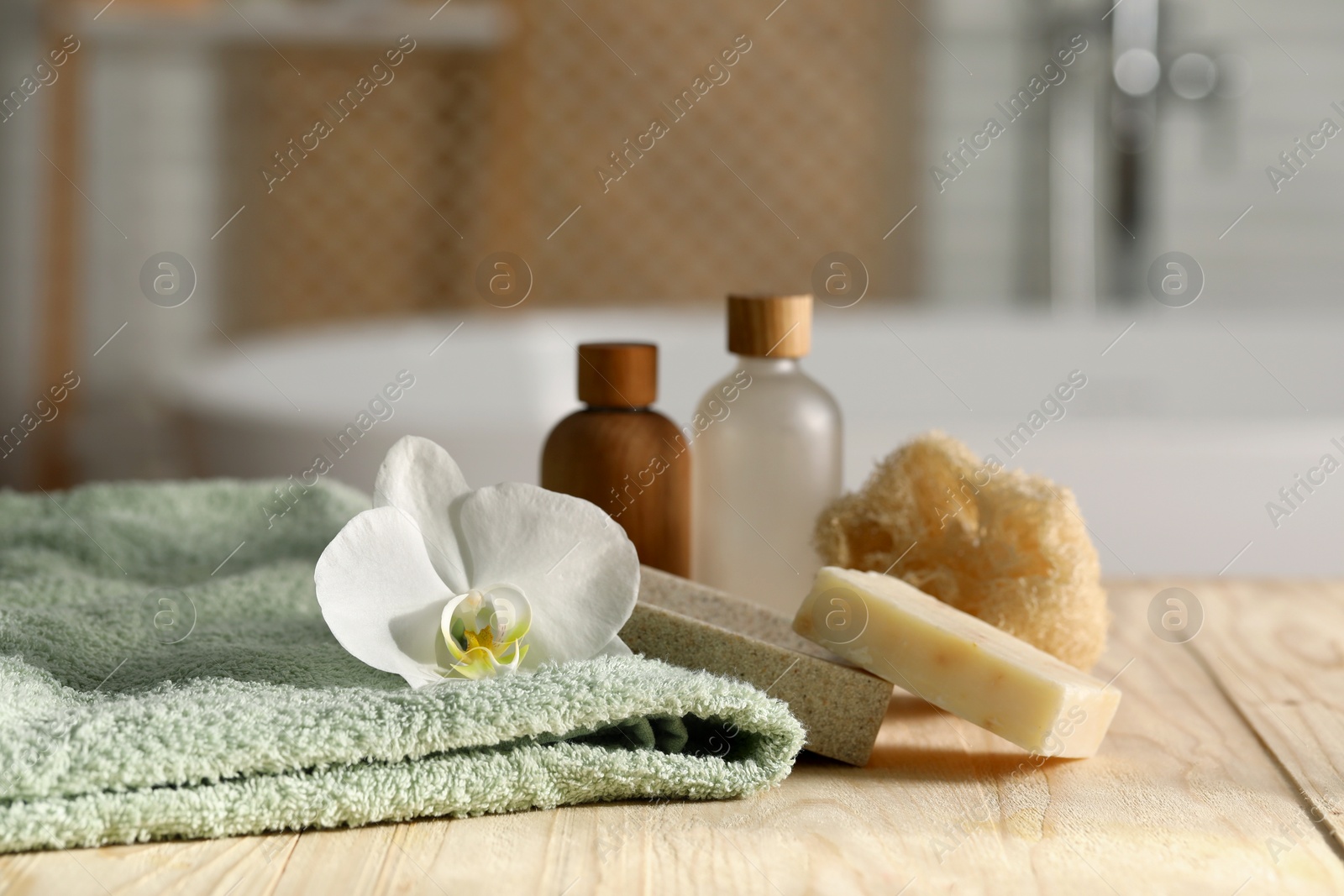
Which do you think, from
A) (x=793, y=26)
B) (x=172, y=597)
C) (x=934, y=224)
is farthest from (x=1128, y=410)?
(x=172, y=597)

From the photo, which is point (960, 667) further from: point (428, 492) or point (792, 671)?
point (428, 492)

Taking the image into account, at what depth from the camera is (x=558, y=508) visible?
50 centimetres

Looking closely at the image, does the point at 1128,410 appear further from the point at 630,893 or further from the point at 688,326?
the point at 630,893

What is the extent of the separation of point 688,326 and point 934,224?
3.26 feet

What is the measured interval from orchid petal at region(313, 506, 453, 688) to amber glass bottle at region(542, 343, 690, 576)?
110mm

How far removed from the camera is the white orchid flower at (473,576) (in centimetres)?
48

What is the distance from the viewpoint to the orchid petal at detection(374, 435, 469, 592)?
51 centimetres

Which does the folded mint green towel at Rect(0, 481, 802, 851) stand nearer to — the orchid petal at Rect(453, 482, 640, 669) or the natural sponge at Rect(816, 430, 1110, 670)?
the orchid petal at Rect(453, 482, 640, 669)

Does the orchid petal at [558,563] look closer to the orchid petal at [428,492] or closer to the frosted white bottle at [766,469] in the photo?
the orchid petal at [428,492]

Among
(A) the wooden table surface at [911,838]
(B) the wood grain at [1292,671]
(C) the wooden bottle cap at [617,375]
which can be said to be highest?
(C) the wooden bottle cap at [617,375]

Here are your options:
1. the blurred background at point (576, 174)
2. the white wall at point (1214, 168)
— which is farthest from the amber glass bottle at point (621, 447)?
the white wall at point (1214, 168)

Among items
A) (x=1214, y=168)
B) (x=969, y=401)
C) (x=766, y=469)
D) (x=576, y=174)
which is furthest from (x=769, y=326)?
(x=1214, y=168)

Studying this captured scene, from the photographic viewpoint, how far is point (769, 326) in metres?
0.62

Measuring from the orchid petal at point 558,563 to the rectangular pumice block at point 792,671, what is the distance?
0.03 meters
